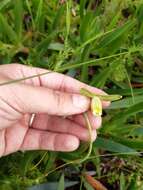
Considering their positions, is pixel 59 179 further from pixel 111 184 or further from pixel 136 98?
pixel 136 98

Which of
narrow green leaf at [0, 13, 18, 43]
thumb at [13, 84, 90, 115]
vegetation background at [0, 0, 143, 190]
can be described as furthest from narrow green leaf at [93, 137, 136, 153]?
narrow green leaf at [0, 13, 18, 43]

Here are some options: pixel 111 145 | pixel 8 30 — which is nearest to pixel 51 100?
pixel 111 145

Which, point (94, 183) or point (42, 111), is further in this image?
point (94, 183)

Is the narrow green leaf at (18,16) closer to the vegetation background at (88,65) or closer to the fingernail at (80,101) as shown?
the vegetation background at (88,65)

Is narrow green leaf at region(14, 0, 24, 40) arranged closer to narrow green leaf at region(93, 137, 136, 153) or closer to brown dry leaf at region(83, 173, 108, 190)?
narrow green leaf at region(93, 137, 136, 153)

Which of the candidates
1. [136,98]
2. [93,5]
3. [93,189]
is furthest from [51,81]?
[93,5]

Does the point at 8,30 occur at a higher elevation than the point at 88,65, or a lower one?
higher

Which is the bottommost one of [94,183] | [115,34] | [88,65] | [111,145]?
[94,183]

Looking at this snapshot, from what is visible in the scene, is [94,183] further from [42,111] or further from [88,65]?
[42,111]
